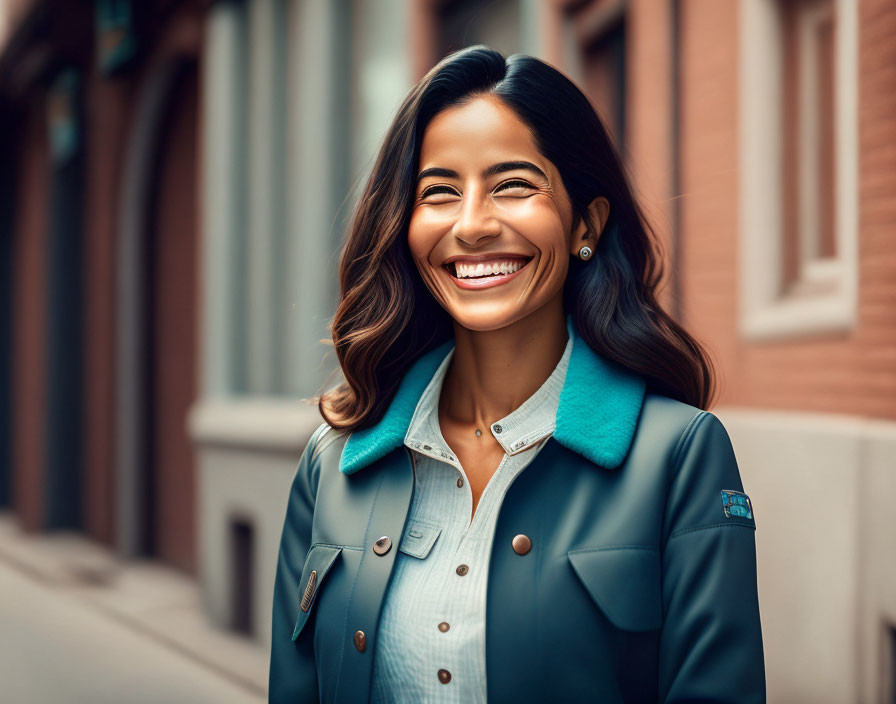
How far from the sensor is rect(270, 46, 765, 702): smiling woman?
61.9 inches

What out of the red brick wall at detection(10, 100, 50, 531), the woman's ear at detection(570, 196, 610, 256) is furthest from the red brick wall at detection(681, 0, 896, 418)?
the red brick wall at detection(10, 100, 50, 531)

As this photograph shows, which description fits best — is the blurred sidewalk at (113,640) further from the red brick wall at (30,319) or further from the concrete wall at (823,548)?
the concrete wall at (823,548)

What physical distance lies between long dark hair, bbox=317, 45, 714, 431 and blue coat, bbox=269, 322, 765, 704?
0.08 m

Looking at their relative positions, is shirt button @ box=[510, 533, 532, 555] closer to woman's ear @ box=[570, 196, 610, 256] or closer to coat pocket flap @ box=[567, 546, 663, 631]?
coat pocket flap @ box=[567, 546, 663, 631]

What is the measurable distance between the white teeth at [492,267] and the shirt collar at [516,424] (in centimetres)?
20

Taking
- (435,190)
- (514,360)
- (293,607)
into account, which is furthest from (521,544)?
(435,190)

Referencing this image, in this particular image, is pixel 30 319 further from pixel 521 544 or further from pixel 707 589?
pixel 707 589

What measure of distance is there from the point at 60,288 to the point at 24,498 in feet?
7.81

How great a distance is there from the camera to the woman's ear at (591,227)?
1828 millimetres

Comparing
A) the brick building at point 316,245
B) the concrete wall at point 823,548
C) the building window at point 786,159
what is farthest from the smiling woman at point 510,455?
the building window at point 786,159

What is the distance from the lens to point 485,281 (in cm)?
174

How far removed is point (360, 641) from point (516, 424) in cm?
45

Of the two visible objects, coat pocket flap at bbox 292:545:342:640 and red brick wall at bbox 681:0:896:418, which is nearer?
coat pocket flap at bbox 292:545:342:640

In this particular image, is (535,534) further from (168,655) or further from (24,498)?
(24,498)
